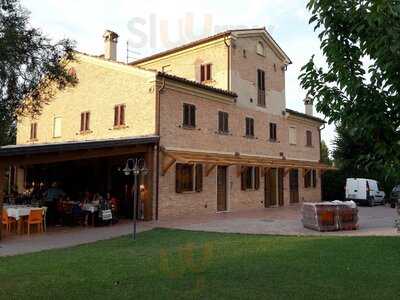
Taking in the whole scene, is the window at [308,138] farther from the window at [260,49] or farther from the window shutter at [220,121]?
the window shutter at [220,121]

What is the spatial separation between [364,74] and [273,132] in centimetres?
2302

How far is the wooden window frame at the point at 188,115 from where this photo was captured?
1978 centimetres

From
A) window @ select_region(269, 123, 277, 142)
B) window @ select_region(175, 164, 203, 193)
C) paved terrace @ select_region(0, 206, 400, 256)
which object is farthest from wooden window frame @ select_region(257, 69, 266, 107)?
paved terrace @ select_region(0, 206, 400, 256)

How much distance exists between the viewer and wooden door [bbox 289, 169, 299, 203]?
1100 inches

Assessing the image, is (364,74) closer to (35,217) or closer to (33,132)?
(35,217)

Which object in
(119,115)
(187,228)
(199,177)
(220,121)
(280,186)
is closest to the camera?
(187,228)

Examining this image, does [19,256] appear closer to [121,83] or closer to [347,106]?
[347,106]

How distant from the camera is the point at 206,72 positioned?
78.8 feet

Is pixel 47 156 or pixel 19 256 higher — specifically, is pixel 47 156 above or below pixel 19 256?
above

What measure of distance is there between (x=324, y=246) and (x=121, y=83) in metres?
13.2

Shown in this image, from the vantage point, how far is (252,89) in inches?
968

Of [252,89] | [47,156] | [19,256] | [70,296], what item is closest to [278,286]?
[70,296]

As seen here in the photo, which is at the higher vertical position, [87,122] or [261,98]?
[261,98]

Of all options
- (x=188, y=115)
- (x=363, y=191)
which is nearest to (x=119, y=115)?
(x=188, y=115)
